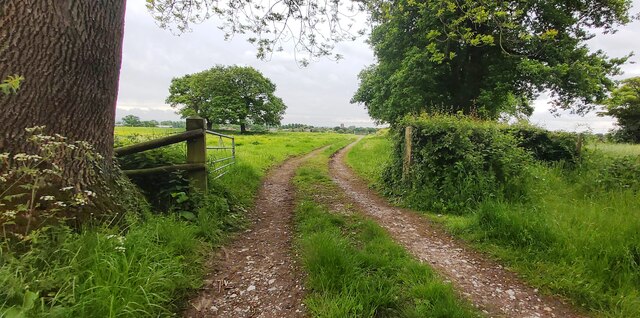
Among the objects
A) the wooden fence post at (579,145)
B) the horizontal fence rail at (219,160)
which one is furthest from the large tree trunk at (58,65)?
the wooden fence post at (579,145)

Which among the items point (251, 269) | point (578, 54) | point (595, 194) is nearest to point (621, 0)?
point (578, 54)

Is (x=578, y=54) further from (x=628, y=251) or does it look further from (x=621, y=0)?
(x=628, y=251)

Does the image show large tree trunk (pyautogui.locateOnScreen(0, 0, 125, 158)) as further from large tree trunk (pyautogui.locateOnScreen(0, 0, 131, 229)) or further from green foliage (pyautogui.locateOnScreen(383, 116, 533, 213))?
green foliage (pyautogui.locateOnScreen(383, 116, 533, 213))

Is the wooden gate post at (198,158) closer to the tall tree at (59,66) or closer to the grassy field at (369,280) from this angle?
the tall tree at (59,66)

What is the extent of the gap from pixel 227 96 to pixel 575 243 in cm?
4345

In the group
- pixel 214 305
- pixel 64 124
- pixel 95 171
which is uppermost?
pixel 64 124

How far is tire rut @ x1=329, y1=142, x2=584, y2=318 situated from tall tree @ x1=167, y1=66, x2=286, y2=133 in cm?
3922

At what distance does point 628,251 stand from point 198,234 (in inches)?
220

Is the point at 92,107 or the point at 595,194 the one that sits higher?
the point at 92,107

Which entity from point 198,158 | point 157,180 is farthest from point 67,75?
point 198,158

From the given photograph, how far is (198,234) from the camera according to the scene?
4.20 m

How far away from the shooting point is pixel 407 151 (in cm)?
793

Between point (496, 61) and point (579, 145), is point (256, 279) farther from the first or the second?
point (496, 61)

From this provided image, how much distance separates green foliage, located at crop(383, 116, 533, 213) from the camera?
630cm
